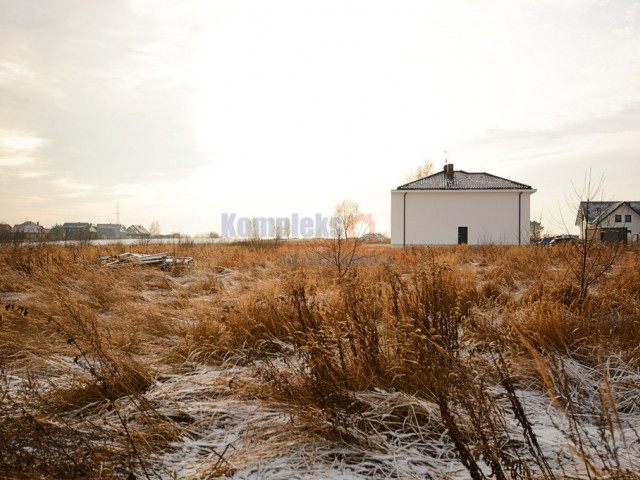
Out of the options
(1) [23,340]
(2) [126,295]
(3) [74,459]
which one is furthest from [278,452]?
(2) [126,295]

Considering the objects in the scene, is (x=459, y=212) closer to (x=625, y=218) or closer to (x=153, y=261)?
(x=153, y=261)

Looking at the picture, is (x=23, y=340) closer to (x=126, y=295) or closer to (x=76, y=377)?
(x=76, y=377)

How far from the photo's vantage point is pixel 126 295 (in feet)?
20.1

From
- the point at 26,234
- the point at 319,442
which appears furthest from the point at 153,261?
the point at 319,442

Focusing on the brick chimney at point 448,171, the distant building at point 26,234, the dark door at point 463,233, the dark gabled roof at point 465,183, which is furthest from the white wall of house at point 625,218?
the distant building at point 26,234

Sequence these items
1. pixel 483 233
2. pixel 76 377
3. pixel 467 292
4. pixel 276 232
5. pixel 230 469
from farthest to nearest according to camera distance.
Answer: pixel 483 233 → pixel 276 232 → pixel 467 292 → pixel 76 377 → pixel 230 469

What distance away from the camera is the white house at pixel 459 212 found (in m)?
22.8

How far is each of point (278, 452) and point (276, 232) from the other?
17.7 m

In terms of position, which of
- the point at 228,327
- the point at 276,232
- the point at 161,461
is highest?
the point at 276,232

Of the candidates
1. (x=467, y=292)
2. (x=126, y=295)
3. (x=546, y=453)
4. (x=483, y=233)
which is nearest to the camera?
(x=546, y=453)

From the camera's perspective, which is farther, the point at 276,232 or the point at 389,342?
the point at 276,232

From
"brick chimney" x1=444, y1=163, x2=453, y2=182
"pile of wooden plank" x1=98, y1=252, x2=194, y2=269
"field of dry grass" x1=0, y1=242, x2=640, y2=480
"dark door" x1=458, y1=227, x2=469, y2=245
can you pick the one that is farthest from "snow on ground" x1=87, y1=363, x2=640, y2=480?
"brick chimney" x1=444, y1=163, x2=453, y2=182

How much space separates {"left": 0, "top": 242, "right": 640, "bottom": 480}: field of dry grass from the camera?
188 centimetres

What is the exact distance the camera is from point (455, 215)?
23.2 meters
